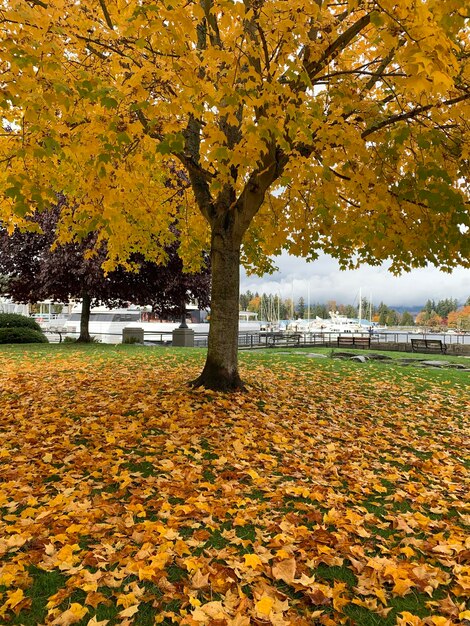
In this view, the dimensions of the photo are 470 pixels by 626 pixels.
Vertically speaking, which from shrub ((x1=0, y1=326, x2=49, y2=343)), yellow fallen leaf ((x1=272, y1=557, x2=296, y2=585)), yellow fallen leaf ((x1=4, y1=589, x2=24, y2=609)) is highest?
shrub ((x1=0, y1=326, x2=49, y2=343))

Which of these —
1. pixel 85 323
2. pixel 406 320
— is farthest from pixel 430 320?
pixel 85 323

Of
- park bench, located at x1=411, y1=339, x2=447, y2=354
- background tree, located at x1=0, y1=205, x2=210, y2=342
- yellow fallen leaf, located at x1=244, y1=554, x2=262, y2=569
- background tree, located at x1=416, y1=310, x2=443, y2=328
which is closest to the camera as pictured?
yellow fallen leaf, located at x1=244, y1=554, x2=262, y2=569

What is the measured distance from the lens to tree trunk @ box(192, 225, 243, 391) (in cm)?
826

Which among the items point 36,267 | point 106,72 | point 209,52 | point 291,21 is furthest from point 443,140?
point 36,267

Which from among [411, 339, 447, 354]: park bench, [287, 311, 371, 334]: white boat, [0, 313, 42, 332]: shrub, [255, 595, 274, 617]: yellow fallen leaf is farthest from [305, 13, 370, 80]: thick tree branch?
[287, 311, 371, 334]: white boat

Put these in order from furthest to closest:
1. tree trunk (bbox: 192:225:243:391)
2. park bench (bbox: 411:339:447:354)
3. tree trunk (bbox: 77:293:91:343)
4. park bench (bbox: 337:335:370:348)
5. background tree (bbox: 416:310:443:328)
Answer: background tree (bbox: 416:310:443:328) → park bench (bbox: 337:335:370:348) → park bench (bbox: 411:339:447:354) → tree trunk (bbox: 77:293:91:343) → tree trunk (bbox: 192:225:243:391)

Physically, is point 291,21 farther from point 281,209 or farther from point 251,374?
point 251,374

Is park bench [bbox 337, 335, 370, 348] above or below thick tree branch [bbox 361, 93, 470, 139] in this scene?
below

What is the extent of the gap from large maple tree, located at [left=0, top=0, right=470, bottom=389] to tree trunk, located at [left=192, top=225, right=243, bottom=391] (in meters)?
0.03

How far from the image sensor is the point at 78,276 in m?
21.4

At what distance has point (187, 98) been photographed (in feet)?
17.0

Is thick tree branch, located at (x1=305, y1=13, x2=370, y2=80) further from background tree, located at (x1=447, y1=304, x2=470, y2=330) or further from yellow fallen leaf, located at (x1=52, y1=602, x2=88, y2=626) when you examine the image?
background tree, located at (x1=447, y1=304, x2=470, y2=330)

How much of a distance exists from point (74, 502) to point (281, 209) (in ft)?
27.2

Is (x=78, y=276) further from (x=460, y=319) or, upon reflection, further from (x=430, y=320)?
(x=430, y=320)
